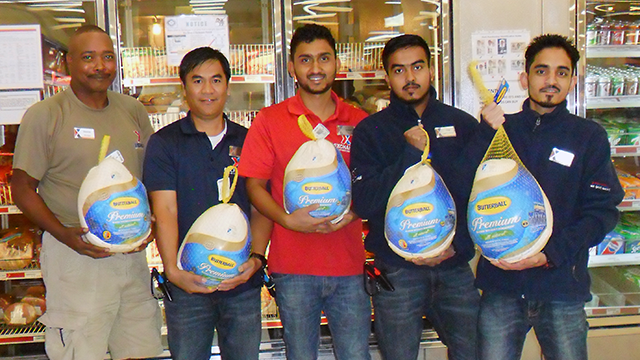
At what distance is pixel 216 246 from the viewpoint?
1.87 metres

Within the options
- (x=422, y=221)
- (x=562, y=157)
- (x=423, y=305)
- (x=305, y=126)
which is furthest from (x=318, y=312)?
(x=562, y=157)

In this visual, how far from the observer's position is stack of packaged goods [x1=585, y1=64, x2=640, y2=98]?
10.6 ft

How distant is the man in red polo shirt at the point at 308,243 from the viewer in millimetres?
2133

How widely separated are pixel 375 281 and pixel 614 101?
2.05 m

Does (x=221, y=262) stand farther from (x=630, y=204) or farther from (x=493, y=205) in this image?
(x=630, y=204)

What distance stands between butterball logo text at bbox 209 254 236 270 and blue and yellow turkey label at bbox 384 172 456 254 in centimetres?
58

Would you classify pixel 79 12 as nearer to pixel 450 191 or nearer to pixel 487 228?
pixel 450 191

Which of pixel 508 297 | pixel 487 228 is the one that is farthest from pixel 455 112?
pixel 508 297

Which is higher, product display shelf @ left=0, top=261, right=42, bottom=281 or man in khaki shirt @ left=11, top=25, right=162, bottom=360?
man in khaki shirt @ left=11, top=25, right=162, bottom=360

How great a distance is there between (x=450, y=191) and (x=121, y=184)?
48.6 inches

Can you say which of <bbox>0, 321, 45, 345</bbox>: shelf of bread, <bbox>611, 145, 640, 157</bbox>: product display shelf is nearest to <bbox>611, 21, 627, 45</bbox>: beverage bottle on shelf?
<bbox>611, 145, 640, 157</bbox>: product display shelf

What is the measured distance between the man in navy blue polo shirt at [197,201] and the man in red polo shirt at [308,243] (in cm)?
11

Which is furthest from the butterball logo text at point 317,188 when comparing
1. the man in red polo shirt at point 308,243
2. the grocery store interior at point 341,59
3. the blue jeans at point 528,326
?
the grocery store interior at point 341,59

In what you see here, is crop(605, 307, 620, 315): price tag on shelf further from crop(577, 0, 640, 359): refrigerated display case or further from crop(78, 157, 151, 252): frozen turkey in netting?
crop(78, 157, 151, 252): frozen turkey in netting
